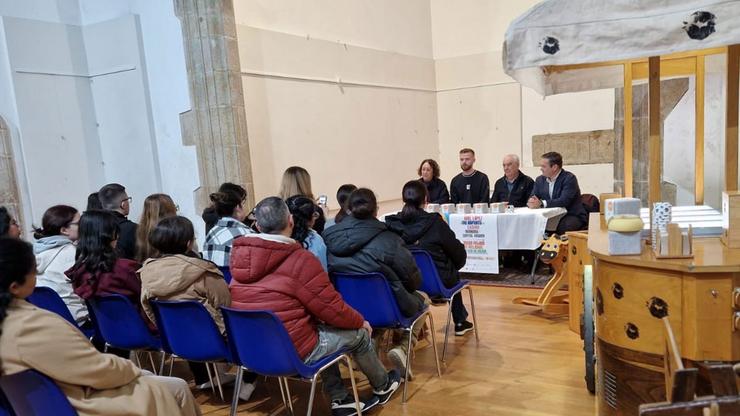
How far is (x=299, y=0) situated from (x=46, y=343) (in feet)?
18.0

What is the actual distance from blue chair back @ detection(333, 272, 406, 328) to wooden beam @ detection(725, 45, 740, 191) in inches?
67.0

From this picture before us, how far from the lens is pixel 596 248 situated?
2.19 m

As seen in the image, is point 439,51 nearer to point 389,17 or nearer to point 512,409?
point 389,17

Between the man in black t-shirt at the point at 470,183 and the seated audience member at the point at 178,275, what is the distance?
13.3ft

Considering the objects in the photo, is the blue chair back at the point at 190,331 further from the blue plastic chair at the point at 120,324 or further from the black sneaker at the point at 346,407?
the black sneaker at the point at 346,407

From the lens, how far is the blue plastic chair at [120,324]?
8.68 feet

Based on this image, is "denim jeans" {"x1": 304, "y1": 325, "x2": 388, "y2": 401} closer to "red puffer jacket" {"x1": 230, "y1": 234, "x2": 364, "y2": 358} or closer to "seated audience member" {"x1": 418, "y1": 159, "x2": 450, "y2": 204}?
"red puffer jacket" {"x1": 230, "y1": 234, "x2": 364, "y2": 358}

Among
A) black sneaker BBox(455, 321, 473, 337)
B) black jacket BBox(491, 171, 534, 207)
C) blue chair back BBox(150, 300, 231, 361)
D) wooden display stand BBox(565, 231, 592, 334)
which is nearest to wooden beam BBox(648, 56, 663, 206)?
wooden display stand BBox(565, 231, 592, 334)

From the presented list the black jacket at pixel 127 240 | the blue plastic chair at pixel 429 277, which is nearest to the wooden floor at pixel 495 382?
the blue plastic chair at pixel 429 277

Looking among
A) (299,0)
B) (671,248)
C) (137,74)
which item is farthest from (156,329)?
(299,0)

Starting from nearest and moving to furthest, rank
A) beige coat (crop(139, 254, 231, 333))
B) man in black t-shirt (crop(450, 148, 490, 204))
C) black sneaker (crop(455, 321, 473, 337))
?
beige coat (crop(139, 254, 231, 333)), black sneaker (crop(455, 321, 473, 337)), man in black t-shirt (crop(450, 148, 490, 204))

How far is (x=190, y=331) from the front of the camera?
8.09 feet

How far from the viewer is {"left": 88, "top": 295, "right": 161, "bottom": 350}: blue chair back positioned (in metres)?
2.64

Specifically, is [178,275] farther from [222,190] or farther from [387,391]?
[387,391]
